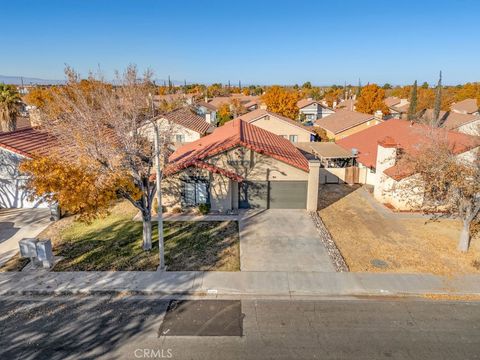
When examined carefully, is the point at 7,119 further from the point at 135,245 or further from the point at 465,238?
the point at 465,238

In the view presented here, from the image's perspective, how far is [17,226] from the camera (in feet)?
63.6

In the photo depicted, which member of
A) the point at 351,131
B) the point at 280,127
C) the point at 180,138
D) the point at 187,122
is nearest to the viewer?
the point at 180,138

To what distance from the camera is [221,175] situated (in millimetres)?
21188

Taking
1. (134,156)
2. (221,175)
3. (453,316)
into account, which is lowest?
(453,316)

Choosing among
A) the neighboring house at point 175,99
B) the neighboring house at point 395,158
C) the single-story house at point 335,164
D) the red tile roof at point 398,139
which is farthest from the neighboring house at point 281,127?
the neighboring house at point 395,158

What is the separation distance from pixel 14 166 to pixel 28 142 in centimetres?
231

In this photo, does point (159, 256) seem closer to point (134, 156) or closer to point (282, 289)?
point (134, 156)

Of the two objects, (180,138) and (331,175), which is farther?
(180,138)

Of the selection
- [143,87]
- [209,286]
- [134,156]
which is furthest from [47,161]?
[143,87]

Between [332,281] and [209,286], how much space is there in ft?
17.0

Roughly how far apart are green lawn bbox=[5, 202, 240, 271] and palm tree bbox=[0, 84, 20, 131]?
23887 millimetres

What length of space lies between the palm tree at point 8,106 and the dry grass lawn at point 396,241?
35.3m

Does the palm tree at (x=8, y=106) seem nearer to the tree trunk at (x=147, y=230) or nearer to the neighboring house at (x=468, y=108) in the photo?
the tree trunk at (x=147, y=230)

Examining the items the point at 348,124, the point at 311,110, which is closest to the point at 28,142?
the point at 348,124
